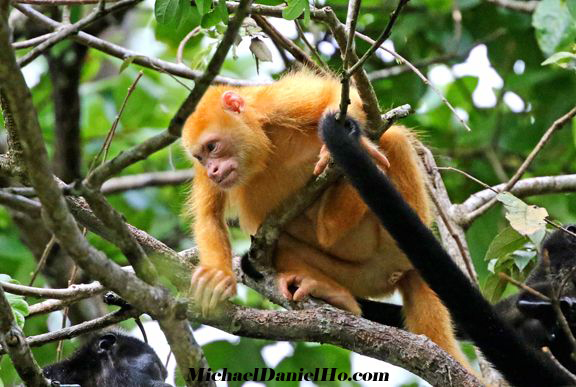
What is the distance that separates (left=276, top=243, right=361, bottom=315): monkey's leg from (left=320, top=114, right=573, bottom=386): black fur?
991mm

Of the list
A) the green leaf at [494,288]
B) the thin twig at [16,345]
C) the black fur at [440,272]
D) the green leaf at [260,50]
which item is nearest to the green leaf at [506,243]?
the green leaf at [494,288]

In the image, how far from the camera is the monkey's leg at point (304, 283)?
4.93 m

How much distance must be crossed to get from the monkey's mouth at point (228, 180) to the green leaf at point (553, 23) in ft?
8.28

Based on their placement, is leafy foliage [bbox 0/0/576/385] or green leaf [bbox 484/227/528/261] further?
leafy foliage [bbox 0/0/576/385]

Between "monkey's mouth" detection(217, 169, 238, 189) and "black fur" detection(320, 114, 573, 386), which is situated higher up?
"monkey's mouth" detection(217, 169, 238, 189)

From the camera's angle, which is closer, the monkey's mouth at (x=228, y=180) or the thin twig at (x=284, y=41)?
the monkey's mouth at (x=228, y=180)

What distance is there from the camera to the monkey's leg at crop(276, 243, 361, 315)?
16.2 feet

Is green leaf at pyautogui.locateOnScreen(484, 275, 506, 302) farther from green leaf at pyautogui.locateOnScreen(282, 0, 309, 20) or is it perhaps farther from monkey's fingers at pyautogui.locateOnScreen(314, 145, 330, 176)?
green leaf at pyautogui.locateOnScreen(282, 0, 309, 20)

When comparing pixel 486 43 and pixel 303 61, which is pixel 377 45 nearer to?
pixel 303 61

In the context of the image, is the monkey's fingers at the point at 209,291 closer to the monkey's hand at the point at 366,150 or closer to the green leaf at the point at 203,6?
the monkey's hand at the point at 366,150

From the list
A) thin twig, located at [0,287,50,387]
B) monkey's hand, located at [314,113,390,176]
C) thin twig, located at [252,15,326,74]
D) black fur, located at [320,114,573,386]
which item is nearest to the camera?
thin twig, located at [0,287,50,387]

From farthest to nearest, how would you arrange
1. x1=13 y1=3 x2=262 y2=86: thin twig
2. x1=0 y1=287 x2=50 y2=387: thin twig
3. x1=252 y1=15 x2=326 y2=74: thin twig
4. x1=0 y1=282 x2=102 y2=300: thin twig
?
1. x1=252 y1=15 x2=326 y2=74: thin twig
2. x1=13 y1=3 x2=262 y2=86: thin twig
3. x1=0 y1=282 x2=102 y2=300: thin twig
4. x1=0 y1=287 x2=50 y2=387: thin twig

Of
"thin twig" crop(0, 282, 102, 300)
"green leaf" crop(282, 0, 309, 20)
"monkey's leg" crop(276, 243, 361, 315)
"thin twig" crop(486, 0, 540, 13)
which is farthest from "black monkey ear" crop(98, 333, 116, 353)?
"thin twig" crop(486, 0, 540, 13)

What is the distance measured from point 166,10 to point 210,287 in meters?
1.35
